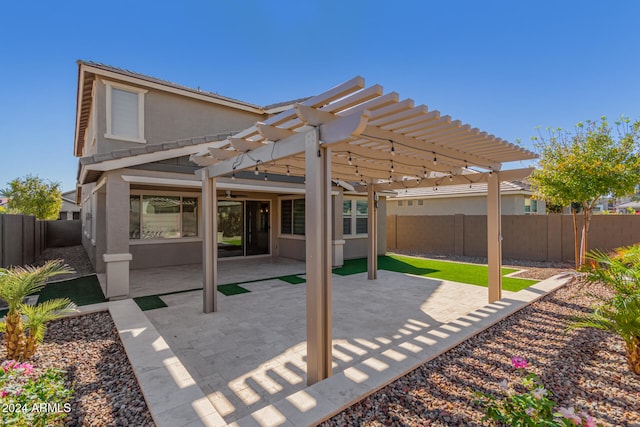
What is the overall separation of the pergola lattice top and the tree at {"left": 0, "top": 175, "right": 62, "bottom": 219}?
2712 centimetres

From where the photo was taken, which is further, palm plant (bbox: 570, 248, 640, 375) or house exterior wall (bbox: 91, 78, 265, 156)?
house exterior wall (bbox: 91, 78, 265, 156)

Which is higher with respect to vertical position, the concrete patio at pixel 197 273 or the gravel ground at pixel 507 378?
the gravel ground at pixel 507 378

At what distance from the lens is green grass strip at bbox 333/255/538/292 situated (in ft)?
27.5

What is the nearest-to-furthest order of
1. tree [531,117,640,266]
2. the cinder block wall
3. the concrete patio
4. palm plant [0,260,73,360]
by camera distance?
palm plant [0,260,73,360], the concrete patio, tree [531,117,640,266], the cinder block wall

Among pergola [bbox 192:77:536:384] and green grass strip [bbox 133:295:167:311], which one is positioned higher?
pergola [bbox 192:77:536:384]

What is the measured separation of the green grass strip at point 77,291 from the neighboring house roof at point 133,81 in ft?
17.9

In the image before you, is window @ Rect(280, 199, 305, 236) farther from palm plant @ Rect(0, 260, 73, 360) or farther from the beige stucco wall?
the beige stucco wall

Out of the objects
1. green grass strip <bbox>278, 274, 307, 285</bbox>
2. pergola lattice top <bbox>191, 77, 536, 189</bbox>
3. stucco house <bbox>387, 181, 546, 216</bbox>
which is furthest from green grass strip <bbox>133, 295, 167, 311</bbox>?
stucco house <bbox>387, 181, 546, 216</bbox>

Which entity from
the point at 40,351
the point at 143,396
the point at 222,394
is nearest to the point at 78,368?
the point at 40,351

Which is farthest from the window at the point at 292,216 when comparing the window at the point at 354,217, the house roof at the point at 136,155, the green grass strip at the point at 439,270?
the house roof at the point at 136,155

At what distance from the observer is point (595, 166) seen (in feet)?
27.4

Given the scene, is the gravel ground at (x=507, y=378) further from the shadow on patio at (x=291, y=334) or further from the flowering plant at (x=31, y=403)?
the flowering plant at (x=31, y=403)

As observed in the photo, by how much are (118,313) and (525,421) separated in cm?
579

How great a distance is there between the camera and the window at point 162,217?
33.9ft
